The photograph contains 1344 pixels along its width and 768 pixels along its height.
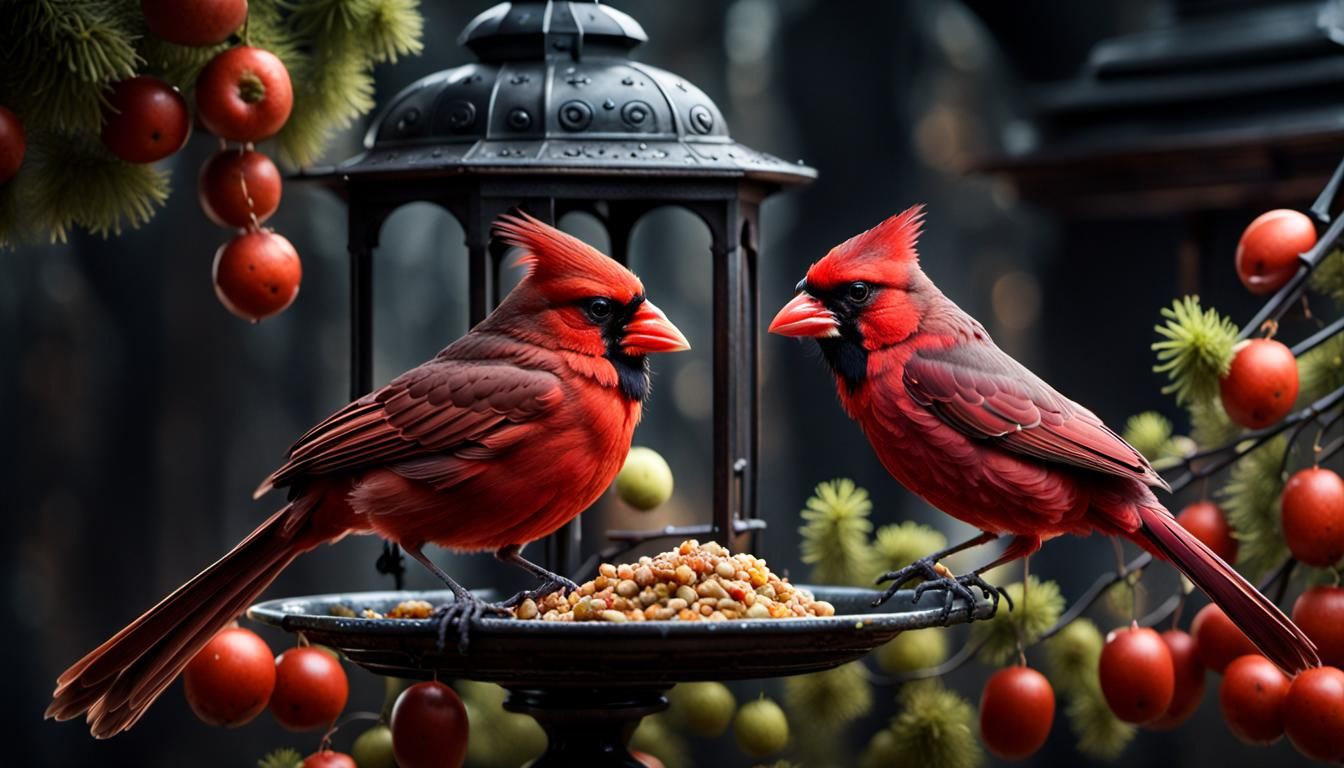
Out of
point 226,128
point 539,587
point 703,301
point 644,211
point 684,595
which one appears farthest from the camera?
point 703,301

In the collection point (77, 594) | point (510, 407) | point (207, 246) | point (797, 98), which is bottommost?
point (77, 594)

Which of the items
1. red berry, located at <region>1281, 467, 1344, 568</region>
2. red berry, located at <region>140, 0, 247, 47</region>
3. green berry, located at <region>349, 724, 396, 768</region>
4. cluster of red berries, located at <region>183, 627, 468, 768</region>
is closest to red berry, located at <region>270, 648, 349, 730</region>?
cluster of red berries, located at <region>183, 627, 468, 768</region>

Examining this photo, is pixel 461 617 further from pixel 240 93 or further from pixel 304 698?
pixel 240 93

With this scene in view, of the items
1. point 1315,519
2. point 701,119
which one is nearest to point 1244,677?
point 1315,519

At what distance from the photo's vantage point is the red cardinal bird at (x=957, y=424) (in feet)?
8.13

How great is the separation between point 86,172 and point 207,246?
1503mm

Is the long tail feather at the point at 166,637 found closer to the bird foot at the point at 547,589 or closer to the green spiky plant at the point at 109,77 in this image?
the bird foot at the point at 547,589

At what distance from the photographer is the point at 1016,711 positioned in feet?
9.23

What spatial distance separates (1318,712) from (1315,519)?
33 cm

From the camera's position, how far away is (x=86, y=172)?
2.74 meters

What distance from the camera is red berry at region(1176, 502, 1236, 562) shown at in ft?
9.56

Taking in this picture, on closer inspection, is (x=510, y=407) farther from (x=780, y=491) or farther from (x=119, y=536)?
(x=780, y=491)

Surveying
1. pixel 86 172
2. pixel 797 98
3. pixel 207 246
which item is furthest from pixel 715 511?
pixel 797 98

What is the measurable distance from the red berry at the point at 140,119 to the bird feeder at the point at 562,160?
29cm
